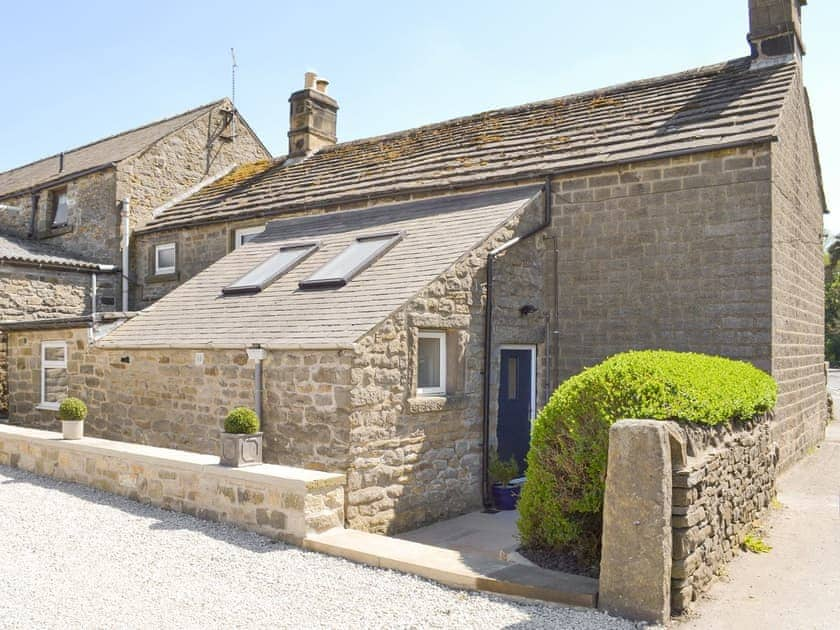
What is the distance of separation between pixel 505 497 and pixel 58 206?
16.4 m

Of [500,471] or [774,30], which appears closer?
[500,471]

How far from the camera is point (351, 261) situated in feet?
36.8

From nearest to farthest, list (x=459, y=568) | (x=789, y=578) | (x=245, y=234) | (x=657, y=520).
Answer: (x=657, y=520), (x=459, y=568), (x=789, y=578), (x=245, y=234)

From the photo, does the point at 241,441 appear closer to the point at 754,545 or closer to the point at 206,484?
the point at 206,484

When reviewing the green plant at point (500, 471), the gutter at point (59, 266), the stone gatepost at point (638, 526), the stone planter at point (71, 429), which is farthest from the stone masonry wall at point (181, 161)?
the stone gatepost at point (638, 526)

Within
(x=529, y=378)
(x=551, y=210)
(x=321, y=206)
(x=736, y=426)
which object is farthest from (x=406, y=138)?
(x=736, y=426)

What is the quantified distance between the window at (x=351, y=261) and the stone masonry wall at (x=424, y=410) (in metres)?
1.57

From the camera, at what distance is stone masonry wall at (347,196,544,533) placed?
8.69 m

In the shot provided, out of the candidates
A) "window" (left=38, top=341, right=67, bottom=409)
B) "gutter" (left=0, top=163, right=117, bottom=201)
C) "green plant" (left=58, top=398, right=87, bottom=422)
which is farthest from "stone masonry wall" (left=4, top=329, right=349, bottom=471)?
"gutter" (left=0, top=163, right=117, bottom=201)

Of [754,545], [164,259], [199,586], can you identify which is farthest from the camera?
[164,259]

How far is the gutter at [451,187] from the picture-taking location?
10656 millimetres

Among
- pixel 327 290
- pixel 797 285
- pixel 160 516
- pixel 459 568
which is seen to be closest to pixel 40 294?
pixel 327 290

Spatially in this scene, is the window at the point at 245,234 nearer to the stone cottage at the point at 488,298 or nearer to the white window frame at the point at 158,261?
the stone cottage at the point at 488,298

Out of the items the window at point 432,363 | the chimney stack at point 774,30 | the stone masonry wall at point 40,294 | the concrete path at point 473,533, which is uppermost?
the chimney stack at point 774,30
